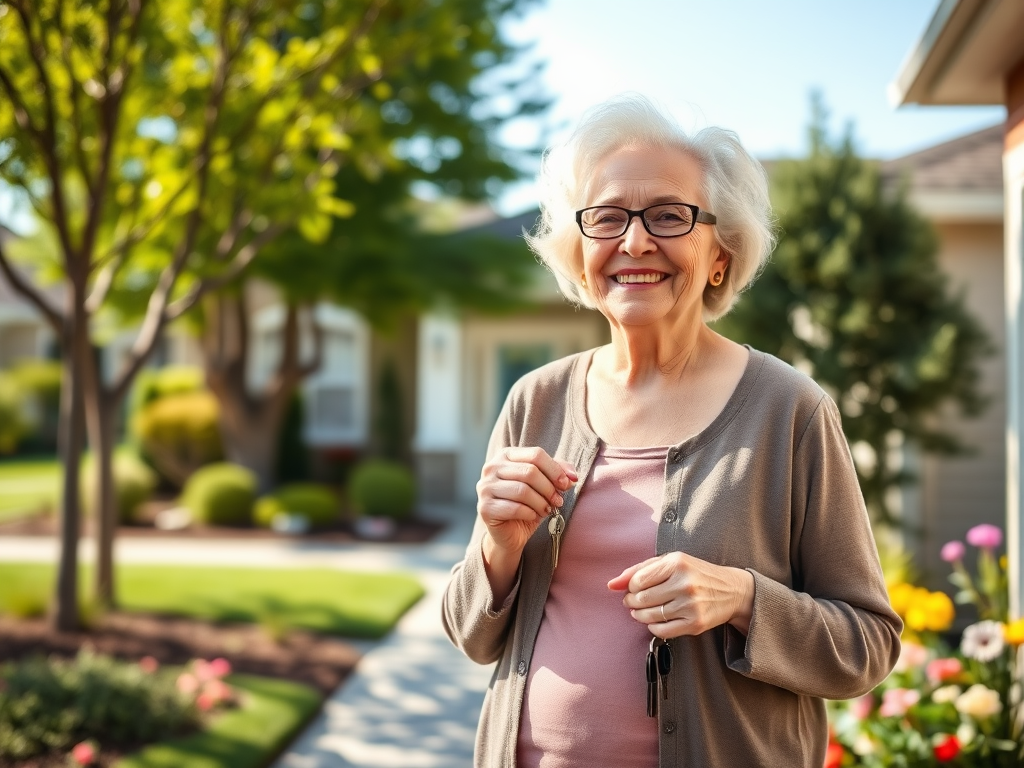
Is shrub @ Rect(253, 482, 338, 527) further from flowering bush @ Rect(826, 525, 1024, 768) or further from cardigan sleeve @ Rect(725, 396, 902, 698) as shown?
cardigan sleeve @ Rect(725, 396, 902, 698)

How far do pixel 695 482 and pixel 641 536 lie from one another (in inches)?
5.4

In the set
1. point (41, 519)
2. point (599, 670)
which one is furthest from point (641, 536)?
point (41, 519)

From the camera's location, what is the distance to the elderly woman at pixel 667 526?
1555mm

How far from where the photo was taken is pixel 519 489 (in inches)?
62.9

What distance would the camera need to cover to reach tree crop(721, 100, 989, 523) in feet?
22.2

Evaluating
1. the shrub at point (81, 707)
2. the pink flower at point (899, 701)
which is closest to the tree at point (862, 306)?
the pink flower at point (899, 701)

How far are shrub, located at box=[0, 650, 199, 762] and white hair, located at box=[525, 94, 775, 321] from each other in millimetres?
3523

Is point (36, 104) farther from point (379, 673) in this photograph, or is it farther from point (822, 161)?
point (822, 161)

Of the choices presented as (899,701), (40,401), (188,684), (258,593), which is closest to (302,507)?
(258,593)

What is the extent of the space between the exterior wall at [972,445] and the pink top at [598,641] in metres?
6.87

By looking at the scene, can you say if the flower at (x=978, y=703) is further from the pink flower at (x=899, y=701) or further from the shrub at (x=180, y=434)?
the shrub at (x=180, y=434)

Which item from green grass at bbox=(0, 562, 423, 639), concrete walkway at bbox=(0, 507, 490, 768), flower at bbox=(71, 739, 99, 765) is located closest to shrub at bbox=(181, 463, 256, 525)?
concrete walkway at bbox=(0, 507, 490, 768)

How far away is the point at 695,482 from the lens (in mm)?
1626

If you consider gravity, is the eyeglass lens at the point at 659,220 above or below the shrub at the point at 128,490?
above
